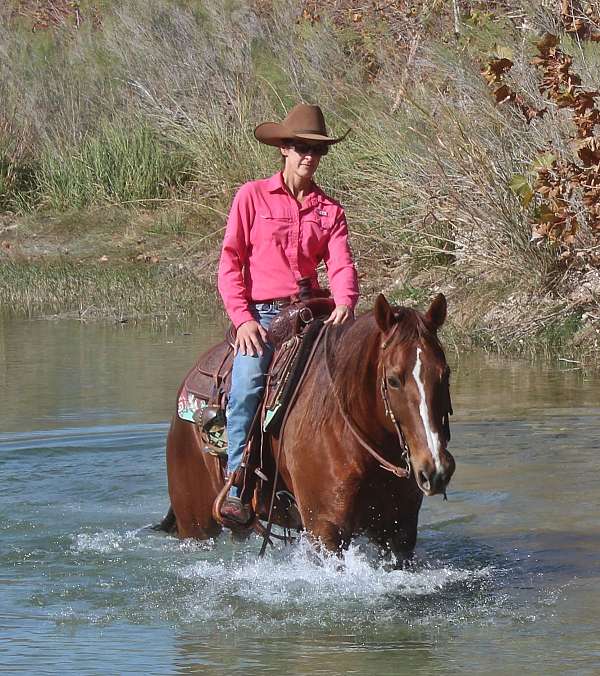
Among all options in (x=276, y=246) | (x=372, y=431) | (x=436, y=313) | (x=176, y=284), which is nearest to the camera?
(x=436, y=313)

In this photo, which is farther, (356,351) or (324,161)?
(324,161)

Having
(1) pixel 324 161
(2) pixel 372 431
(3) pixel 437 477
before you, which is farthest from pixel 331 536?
(1) pixel 324 161

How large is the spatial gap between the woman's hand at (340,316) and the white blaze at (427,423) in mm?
876

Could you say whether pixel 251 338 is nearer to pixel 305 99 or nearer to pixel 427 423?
pixel 427 423

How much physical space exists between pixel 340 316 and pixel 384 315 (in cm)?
73

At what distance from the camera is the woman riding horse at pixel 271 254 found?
611 cm

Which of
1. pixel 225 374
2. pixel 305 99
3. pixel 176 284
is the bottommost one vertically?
pixel 225 374

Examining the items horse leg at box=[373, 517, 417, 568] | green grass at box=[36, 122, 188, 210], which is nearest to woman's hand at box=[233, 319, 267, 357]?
horse leg at box=[373, 517, 417, 568]

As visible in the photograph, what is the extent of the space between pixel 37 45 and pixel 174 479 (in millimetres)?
16245

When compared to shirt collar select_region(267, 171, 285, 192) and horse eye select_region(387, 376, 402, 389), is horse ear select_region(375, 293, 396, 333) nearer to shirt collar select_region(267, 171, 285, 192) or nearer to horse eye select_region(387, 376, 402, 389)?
horse eye select_region(387, 376, 402, 389)

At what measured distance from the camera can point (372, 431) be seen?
215 inches

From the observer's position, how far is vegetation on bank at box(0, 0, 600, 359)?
12.2m

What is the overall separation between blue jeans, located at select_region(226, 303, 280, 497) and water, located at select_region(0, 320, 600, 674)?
0.51 m

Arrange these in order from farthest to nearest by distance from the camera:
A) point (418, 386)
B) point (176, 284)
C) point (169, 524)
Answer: point (176, 284) → point (169, 524) → point (418, 386)
